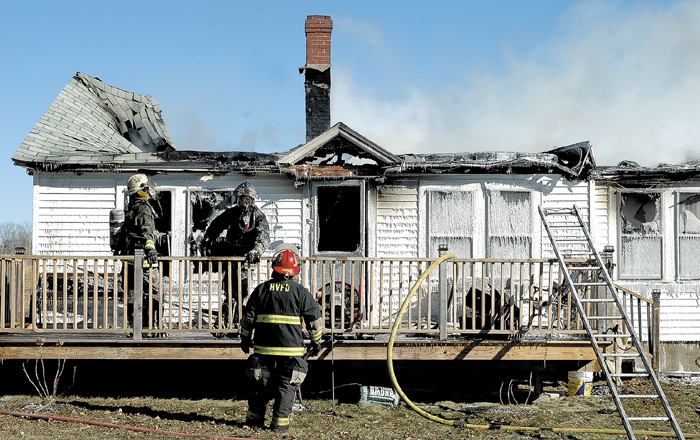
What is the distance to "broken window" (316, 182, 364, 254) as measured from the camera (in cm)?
1053

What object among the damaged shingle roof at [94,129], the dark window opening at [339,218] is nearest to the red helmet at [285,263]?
the dark window opening at [339,218]

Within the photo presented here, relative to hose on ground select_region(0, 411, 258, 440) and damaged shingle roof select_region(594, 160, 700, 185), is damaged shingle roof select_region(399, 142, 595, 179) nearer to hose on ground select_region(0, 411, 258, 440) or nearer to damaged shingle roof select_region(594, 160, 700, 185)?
damaged shingle roof select_region(594, 160, 700, 185)

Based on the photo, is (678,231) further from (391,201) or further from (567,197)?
(391,201)

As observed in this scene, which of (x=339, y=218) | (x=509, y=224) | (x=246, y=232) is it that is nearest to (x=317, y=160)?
(x=339, y=218)

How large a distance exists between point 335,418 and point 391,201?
4.18 m

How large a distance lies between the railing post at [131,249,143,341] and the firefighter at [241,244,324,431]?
→ 169 centimetres

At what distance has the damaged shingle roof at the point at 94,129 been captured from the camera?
10336mm

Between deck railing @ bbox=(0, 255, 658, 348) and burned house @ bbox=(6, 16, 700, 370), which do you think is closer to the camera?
deck railing @ bbox=(0, 255, 658, 348)

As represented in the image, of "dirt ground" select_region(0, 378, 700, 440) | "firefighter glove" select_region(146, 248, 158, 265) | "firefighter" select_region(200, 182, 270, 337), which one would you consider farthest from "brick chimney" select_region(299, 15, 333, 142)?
"dirt ground" select_region(0, 378, 700, 440)

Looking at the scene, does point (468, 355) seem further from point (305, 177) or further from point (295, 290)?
point (305, 177)

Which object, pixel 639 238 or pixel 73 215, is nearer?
pixel 73 215

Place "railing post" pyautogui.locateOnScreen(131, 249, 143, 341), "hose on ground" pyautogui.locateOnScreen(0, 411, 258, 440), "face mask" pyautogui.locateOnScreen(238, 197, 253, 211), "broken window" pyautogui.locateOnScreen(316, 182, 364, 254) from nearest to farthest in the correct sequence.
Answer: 1. "hose on ground" pyautogui.locateOnScreen(0, 411, 258, 440)
2. "railing post" pyautogui.locateOnScreen(131, 249, 143, 341)
3. "face mask" pyautogui.locateOnScreen(238, 197, 253, 211)
4. "broken window" pyautogui.locateOnScreen(316, 182, 364, 254)

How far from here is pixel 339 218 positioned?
10.9 meters

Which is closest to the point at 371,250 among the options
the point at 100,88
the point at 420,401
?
the point at 420,401
